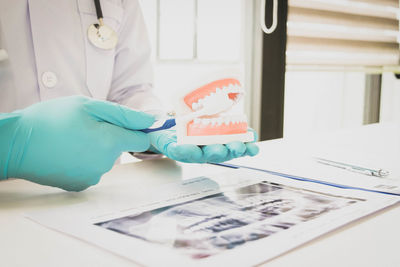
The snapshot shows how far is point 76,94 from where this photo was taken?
105 centimetres

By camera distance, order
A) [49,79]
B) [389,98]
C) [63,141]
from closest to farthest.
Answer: [63,141] < [49,79] < [389,98]

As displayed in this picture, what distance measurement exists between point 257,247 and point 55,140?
0.34 m

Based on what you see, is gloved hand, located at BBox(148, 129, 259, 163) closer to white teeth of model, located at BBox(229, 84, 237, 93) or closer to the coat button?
white teeth of model, located at BBox(229, 84, 237, 93)

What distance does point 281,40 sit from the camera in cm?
207

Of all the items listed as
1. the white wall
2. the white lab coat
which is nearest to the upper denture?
the white lab coat

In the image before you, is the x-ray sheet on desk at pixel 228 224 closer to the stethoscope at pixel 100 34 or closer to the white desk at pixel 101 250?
the white desk at pixel 101 250

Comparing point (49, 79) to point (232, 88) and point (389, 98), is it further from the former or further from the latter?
point (389, 98)

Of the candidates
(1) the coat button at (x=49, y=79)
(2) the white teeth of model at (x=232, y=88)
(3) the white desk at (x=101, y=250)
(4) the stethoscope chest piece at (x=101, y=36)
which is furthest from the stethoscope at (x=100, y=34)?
(2) the white teeth of model at (x=232, y=88)

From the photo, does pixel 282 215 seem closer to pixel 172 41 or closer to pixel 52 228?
pixel 52 228

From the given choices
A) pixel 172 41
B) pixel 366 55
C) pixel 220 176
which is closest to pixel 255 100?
pixel 172 41

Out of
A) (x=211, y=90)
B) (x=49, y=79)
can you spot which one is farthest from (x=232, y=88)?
(x=49, y=79)

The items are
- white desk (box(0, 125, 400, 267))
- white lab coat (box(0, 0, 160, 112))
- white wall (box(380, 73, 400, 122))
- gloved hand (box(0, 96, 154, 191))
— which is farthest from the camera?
white wall (box(380, 73, 400, 122))

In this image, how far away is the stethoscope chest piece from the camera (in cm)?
103

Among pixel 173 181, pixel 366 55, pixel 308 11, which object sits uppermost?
pixel 308 11
